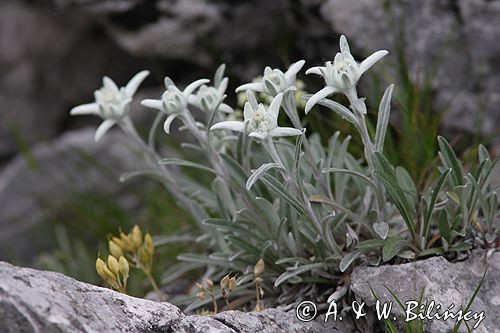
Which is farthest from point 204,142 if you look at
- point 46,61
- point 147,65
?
point 46,61

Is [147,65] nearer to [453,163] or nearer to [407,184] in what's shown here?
[407,184]

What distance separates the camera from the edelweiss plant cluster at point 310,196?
2557 mm

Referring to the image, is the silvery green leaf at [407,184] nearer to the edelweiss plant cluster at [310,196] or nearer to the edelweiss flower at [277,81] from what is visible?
the edelweiss plant cluster at [310,196]

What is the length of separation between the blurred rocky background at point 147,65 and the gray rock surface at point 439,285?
50.1 inches

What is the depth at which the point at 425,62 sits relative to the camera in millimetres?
4535

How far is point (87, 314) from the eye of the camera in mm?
2049

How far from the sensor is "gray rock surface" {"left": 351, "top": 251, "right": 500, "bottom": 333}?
2.51m

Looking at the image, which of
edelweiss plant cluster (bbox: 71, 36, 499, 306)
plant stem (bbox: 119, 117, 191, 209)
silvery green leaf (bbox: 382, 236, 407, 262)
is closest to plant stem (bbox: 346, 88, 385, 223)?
edelweiss plant cluster (bbox: 71, 36, 499, 306)

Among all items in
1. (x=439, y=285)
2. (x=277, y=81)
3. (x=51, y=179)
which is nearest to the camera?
(x=439, y=285)

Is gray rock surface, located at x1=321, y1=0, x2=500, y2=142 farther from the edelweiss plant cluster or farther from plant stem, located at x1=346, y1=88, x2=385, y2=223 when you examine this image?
plant stem, located at x1=346, y1=88, x2=385, y2=223

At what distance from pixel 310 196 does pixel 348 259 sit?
12.7 inches

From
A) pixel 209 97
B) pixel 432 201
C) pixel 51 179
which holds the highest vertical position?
pixel 209 97

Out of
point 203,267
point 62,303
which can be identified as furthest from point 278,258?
point 62,303

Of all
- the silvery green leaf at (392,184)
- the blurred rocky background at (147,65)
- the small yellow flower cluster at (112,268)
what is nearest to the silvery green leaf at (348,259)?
the silvery green leaf at (392,184)
